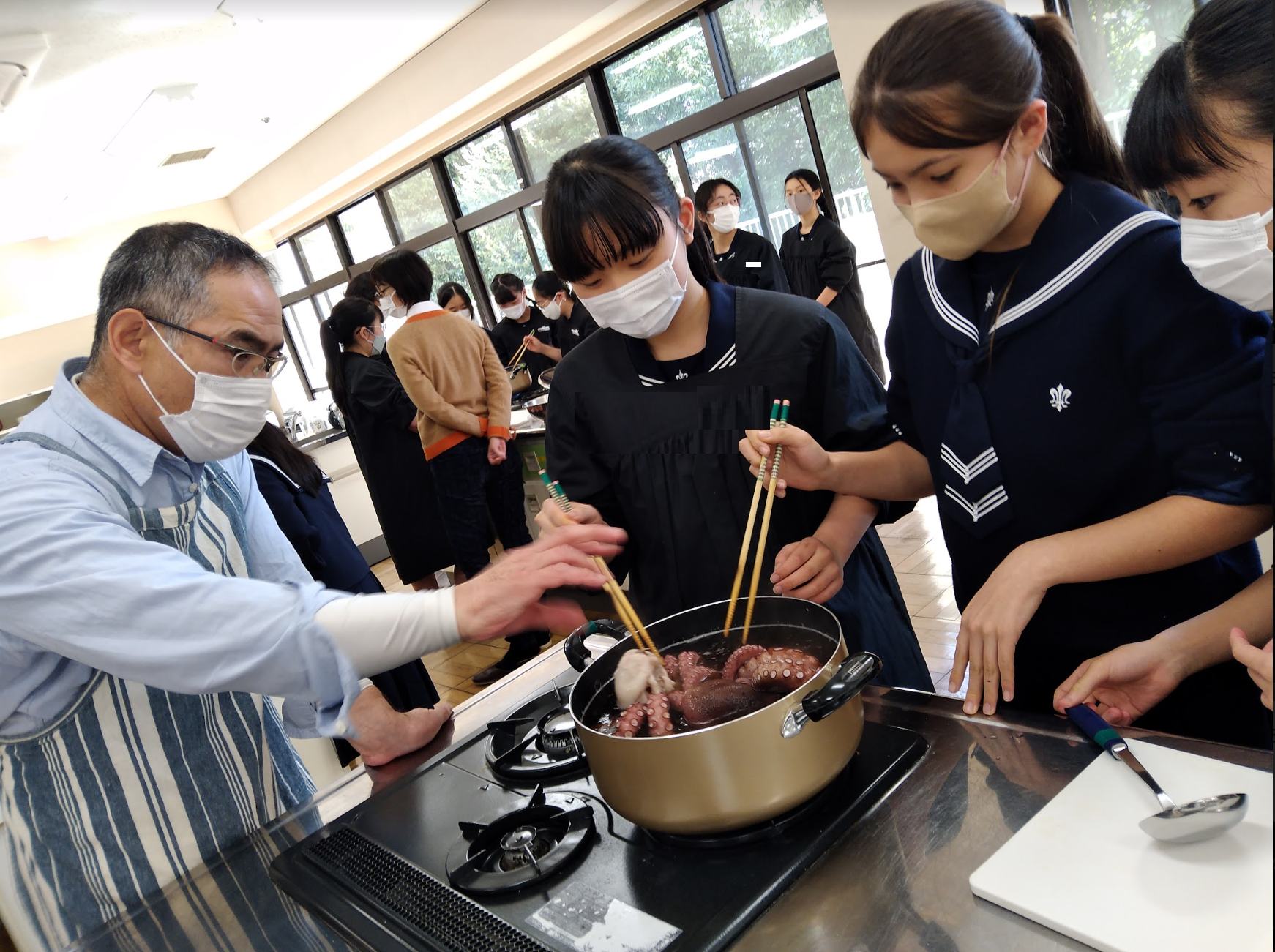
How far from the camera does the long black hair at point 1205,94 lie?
2.59 feet

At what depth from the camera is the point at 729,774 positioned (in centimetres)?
72

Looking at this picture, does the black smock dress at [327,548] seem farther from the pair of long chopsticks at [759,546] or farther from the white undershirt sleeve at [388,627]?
the pair of long chopsticks at [759,546]

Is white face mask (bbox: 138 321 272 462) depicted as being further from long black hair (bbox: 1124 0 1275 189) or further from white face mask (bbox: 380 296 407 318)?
white face mask (bbox: 380 296 407 318)

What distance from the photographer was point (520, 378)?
6.14 m

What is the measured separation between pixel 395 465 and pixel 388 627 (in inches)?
147

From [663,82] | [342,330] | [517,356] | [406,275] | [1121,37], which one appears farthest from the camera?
[663,82]

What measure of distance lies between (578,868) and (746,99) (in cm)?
588

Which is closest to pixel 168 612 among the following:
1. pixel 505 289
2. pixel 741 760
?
pixel 741 760

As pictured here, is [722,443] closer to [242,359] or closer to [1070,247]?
[1070,247]

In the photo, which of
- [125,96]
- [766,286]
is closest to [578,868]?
[766,286]

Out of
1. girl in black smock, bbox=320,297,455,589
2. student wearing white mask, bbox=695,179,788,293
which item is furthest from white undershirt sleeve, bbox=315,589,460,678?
student wearing white mask, bbox=695,179,788,293

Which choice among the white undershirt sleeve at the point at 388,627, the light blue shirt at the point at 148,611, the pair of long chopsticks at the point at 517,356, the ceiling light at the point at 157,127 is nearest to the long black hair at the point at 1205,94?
the white undershirt sleeve at the point at 388,627

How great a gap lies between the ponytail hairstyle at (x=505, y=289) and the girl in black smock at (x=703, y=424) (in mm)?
4967

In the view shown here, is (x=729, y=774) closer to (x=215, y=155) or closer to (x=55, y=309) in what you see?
(x=215, y=155)
